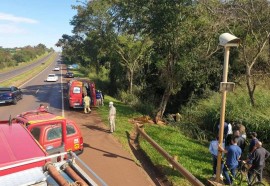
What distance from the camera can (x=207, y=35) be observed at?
17297mm

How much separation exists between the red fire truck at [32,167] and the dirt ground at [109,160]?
462 cm

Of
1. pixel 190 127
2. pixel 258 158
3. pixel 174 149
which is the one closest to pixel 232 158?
pixel 258 158

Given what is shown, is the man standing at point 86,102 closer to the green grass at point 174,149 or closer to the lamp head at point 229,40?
the green grass at point 174,149

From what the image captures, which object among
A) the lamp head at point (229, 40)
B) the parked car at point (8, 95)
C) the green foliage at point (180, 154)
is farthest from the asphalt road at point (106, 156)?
the lamp head at point (229, 40)

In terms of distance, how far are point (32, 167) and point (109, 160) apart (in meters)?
7.09

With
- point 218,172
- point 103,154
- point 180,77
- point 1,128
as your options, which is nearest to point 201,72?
point 180,77

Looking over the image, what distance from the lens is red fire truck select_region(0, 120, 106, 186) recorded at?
462 cm

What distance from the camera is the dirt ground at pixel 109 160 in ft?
33.5

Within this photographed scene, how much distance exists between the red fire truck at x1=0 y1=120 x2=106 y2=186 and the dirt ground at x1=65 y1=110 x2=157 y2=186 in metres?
4.62

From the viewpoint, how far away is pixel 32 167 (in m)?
5.02

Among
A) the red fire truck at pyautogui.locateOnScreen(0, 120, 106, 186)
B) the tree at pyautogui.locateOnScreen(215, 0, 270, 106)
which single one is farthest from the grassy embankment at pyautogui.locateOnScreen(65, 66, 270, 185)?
the red fire truck at pyautogui.locateOnScreen(0, 120, 106, 186)

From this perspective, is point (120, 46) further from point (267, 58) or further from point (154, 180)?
point (154, 180)

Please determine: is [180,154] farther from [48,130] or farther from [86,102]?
[86,102]

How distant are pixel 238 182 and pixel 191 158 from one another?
2.51m
